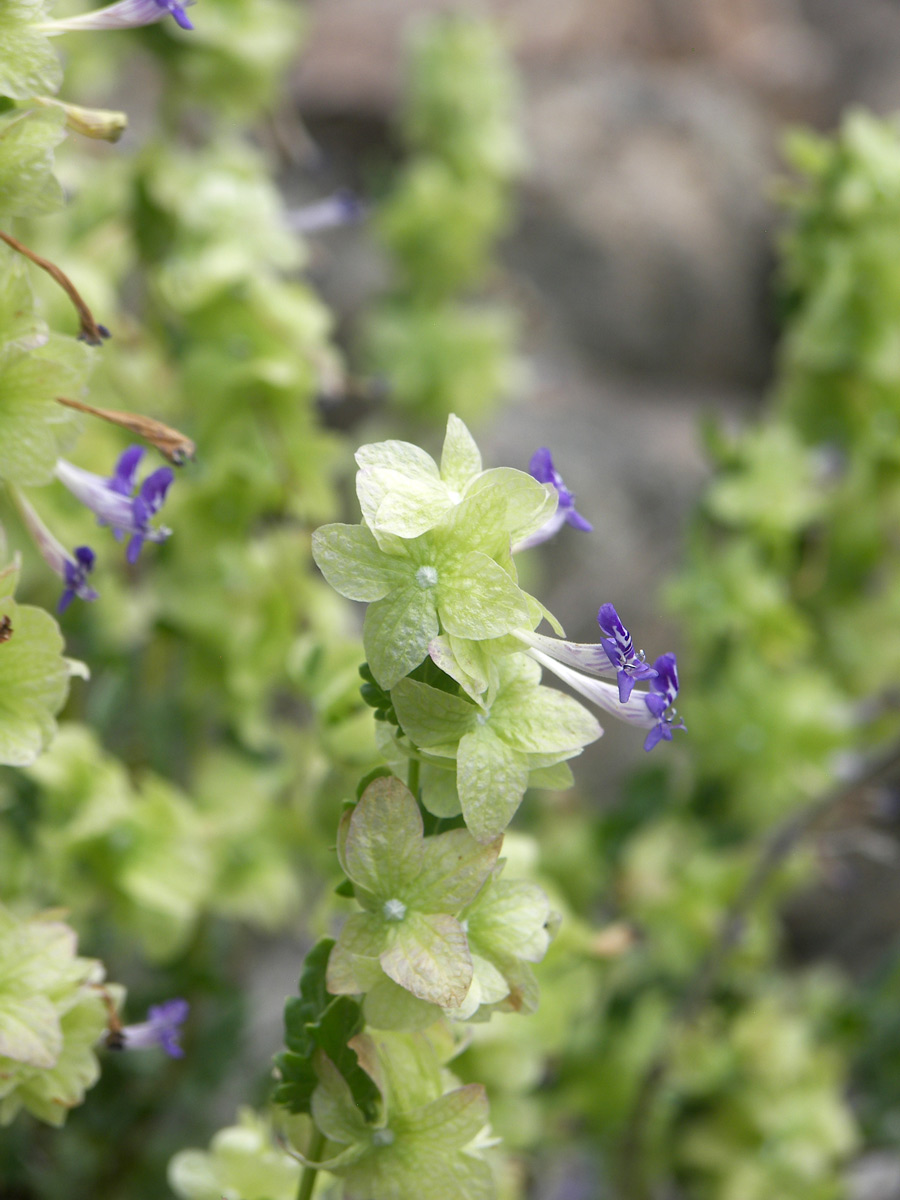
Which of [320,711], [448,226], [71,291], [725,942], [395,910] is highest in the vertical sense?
[71,291]

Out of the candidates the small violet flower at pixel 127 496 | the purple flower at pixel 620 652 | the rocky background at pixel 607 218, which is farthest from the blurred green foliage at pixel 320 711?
the rocky background at pixel 607 218

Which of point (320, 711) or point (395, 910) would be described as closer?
point (395, 910)

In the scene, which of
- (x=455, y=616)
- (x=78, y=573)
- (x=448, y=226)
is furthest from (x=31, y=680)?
(x=448, y=226)

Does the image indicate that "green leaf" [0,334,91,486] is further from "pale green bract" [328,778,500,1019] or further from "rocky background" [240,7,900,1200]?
"rocky background" [240,7,900,1200]

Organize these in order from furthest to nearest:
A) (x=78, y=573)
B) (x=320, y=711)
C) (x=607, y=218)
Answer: (x=607, y=218)
(x=320, y=711)
(x=78, y=573)

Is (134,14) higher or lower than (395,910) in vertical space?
higher

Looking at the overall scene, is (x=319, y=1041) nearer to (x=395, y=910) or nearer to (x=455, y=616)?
(x=395, y=910)

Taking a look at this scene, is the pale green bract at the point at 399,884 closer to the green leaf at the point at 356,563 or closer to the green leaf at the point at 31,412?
the green leaf at the point at 356,563
